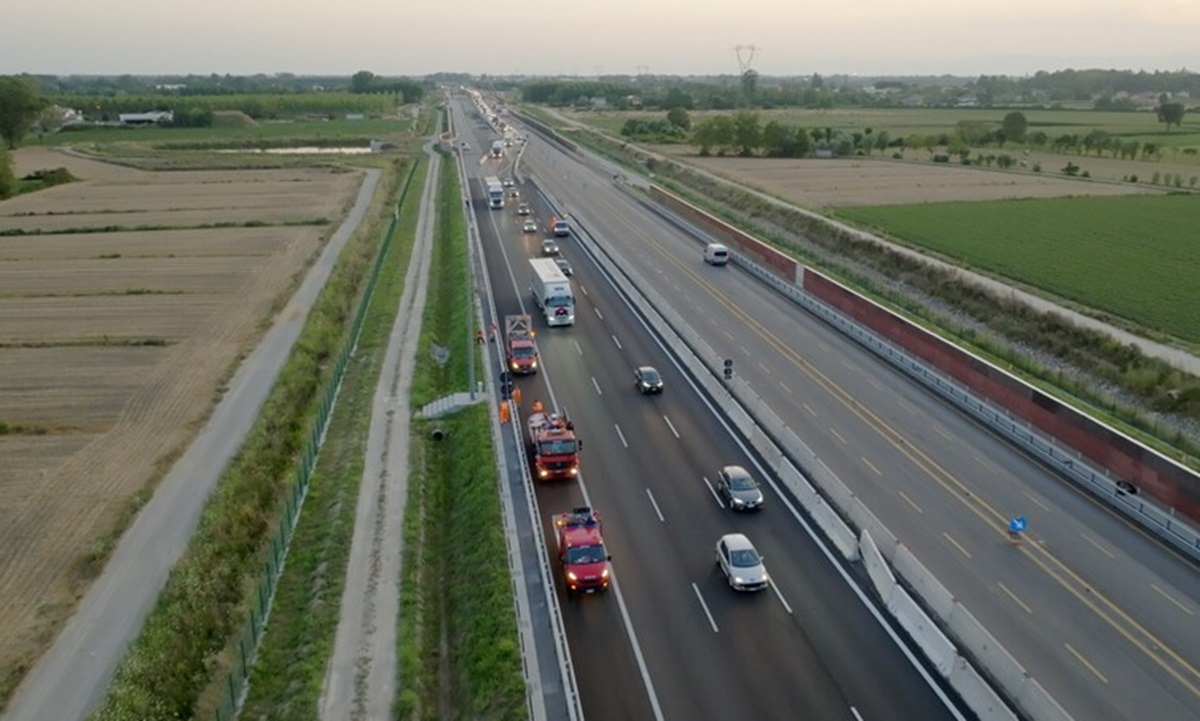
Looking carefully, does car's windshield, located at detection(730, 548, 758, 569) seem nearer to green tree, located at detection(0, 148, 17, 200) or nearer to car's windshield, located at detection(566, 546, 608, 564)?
car's windshield, located at detection(566, 546, 608, 564)

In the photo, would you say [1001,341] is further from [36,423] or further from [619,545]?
[36,423]

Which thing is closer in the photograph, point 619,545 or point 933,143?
point 619,545

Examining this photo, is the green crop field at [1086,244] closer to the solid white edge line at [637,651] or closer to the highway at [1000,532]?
the highway at [1000,532]

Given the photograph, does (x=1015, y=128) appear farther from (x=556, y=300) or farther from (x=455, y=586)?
(x=455, y=586)

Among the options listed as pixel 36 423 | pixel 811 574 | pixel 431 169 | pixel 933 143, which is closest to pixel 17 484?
pixel 36 423

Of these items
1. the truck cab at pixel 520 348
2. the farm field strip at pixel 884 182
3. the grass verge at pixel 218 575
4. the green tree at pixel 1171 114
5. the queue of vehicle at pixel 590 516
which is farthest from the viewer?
the green tree at pixel 1171 114

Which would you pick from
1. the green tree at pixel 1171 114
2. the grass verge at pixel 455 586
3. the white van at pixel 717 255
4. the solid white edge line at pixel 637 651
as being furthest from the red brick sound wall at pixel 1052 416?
the green tree at pixel 1171 114

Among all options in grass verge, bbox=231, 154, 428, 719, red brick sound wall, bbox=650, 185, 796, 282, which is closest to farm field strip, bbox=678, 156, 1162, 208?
red brick sound wall, bbox=650, 185, 796, 282
